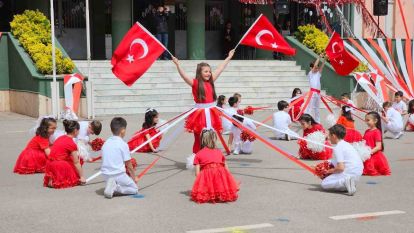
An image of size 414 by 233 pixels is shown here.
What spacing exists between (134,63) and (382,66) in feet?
45.0

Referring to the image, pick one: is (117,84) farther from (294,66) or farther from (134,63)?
(134,63)

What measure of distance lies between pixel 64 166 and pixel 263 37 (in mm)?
4257

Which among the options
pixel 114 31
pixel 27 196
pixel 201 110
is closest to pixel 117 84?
pixel 114 31

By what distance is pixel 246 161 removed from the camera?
10453 millimetres

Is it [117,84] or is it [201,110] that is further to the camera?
[117,84]

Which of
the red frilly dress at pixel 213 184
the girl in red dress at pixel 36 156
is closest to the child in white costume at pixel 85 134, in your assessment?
the girl in red dress at pixel 36 156

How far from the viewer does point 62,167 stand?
8.11m

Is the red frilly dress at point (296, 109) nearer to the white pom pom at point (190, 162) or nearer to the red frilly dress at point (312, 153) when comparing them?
the red frilly dress at point (312, 153)

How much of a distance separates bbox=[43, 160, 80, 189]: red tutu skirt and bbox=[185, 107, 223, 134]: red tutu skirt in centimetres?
203

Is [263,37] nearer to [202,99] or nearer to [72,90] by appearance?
[202,99]

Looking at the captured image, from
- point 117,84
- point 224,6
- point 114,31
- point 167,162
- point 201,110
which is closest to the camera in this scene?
point 201,110

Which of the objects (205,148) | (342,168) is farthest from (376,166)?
(205,148)

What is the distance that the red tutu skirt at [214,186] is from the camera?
7.24m

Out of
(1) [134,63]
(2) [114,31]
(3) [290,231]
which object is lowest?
(3) [290,231]
